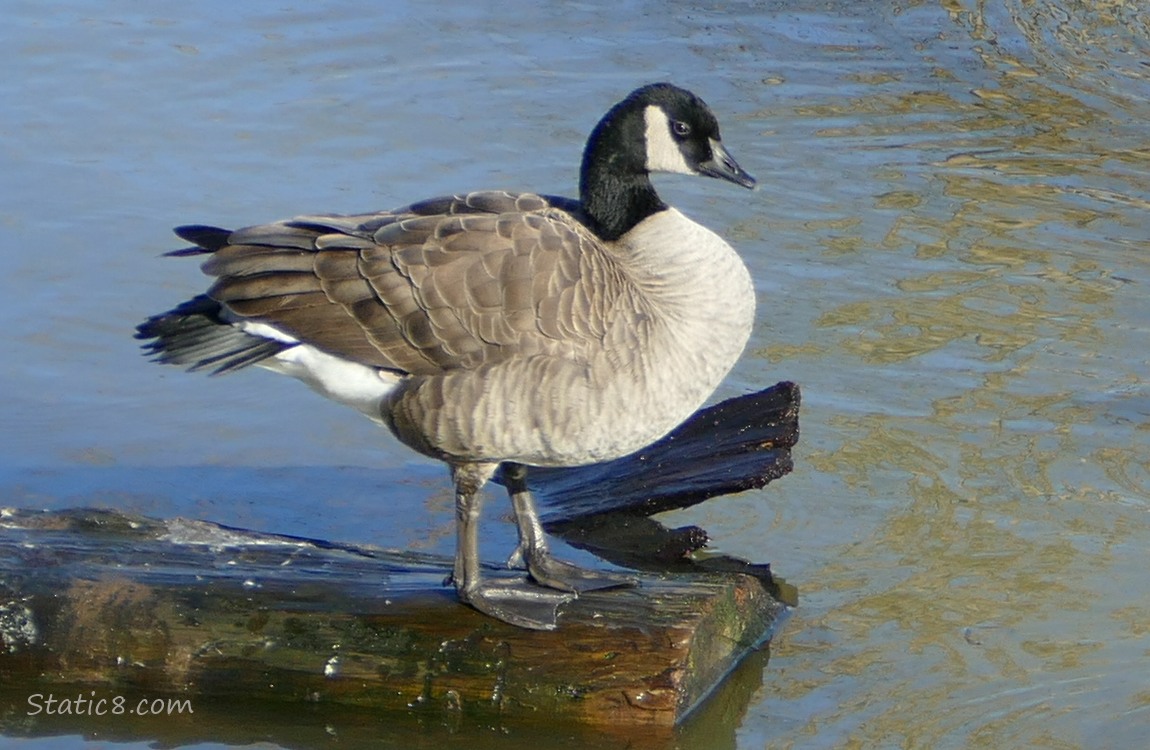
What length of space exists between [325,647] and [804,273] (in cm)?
454

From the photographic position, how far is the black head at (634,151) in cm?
559

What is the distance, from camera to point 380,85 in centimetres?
1119

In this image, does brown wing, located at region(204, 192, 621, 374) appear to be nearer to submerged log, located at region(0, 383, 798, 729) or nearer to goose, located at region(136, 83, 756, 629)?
goose, located at region(136, 83, 756, 629)

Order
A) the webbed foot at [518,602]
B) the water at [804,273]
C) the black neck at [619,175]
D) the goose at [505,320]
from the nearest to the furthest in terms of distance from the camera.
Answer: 1. the webbed foot at [518,602]
2. the goose at [505,320]
3. the black neck at [619,175]
4. the water at [804,273]

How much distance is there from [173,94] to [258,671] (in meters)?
6.82

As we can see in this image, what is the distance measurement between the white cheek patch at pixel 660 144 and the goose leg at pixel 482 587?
125 centimetres

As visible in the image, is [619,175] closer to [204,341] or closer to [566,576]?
[566,576]

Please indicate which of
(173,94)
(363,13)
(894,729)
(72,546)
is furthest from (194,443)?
(363,13)

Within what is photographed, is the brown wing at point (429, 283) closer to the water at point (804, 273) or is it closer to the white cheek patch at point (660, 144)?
the white cheek patch at point (660, 144)

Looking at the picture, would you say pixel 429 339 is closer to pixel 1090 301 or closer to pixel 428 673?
pixel 428 673

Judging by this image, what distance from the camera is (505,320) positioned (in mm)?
5180

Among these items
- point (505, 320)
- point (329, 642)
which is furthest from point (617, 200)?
point (329, 642)

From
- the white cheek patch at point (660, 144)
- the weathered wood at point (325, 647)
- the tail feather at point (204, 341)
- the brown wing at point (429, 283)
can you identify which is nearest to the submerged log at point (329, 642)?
the weathered wood at point (325, 647)

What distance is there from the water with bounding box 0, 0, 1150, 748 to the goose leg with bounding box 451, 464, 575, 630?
2.45 feet
